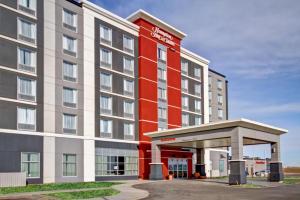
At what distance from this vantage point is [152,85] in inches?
2276

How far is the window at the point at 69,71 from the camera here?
151ft

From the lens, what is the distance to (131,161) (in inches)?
2124

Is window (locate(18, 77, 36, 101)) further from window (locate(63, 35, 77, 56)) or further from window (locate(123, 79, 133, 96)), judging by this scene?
window (locate(123, 79, 133, 96))

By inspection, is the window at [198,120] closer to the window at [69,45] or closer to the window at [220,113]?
the window at [220,113]

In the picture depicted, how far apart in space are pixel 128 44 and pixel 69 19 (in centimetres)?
1090

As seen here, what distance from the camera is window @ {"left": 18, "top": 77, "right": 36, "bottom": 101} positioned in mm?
41031

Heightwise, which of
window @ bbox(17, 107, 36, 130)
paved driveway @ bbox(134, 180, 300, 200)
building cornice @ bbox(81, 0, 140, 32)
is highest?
building cornice @ bbox(81, 0, 140, 32)

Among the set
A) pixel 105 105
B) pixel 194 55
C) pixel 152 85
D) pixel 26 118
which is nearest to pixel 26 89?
pixel 26 118

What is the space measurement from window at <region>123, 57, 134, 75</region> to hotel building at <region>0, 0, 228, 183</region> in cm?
15

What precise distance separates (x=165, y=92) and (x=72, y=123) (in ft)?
62.2

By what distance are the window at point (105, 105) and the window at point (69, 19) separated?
9.99 meters

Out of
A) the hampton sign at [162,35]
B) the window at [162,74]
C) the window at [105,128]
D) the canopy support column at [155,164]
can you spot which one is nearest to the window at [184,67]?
the hampton sign at [162,35]

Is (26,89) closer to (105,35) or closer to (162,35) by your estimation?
(105,35)

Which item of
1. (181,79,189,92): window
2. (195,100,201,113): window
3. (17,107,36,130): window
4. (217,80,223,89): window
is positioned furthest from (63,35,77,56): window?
(217,80,223,89): window
